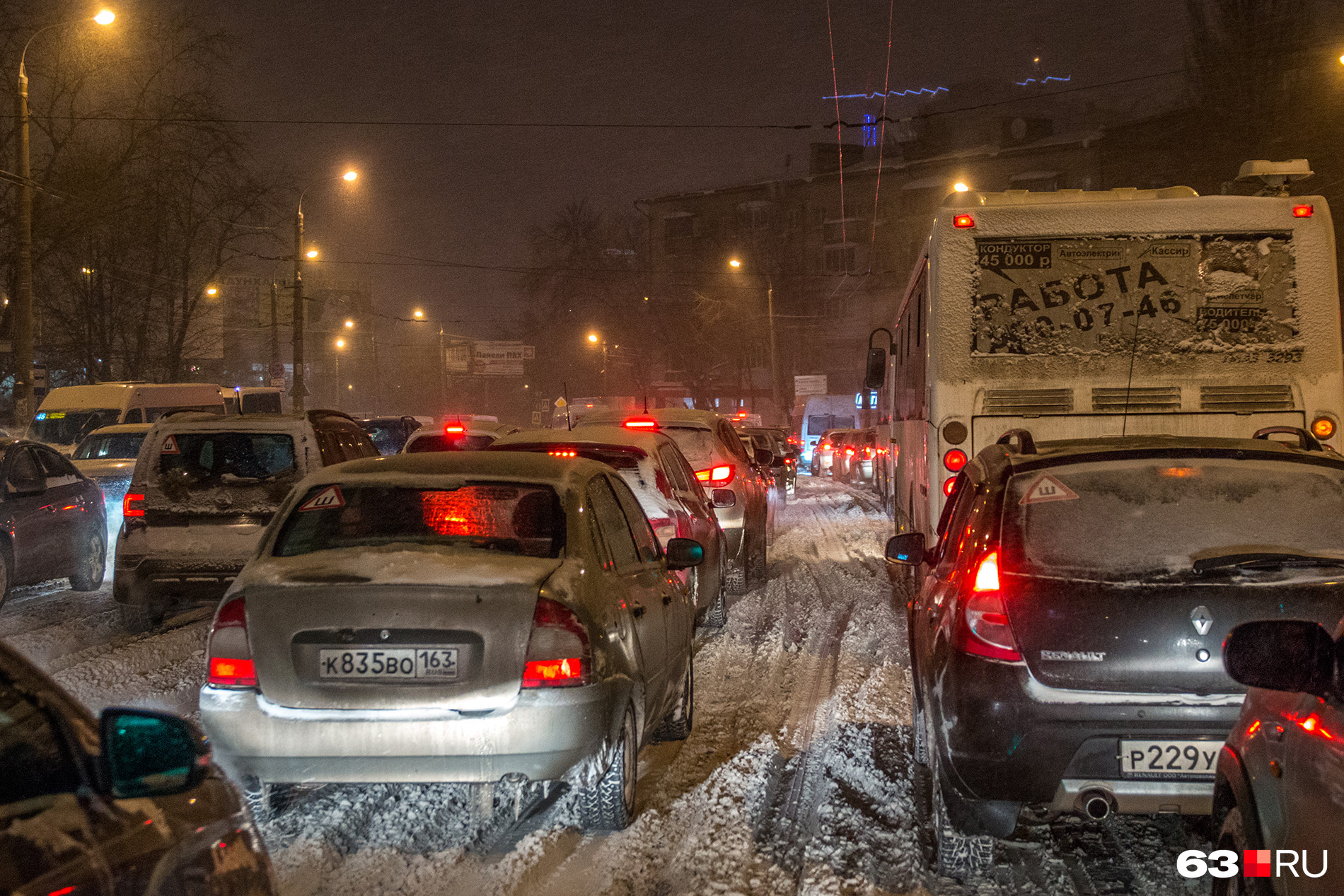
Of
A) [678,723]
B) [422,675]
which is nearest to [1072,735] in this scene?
[422,675]

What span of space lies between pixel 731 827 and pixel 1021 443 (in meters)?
1.91

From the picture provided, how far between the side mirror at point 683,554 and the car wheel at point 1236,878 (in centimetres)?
334

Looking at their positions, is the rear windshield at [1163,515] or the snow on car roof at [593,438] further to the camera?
the snow on car roof at [593,438]

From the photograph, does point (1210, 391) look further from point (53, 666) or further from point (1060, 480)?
point (53, 666)

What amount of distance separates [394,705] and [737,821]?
4.90ft

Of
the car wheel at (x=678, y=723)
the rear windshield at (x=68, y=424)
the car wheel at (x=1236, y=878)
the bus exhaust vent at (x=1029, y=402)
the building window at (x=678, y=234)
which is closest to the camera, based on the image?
the car wheel at (x=1236, y=878)

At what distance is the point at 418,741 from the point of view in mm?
4230

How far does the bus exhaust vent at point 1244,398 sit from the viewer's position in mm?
8305

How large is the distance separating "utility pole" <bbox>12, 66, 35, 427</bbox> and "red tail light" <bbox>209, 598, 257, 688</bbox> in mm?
20418

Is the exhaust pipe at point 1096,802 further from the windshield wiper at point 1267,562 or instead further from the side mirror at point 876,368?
the side mirror at point 876,368

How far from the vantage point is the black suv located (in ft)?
12.7

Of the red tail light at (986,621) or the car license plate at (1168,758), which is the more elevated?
the red tail light at (986,621)

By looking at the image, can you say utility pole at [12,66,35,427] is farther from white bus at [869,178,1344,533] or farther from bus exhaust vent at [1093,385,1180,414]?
bus exhaust vent at [1093,385,1180,414]

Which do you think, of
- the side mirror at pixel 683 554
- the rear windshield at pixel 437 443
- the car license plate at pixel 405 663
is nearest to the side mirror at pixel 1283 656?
the car license plate at pixel 405 663
